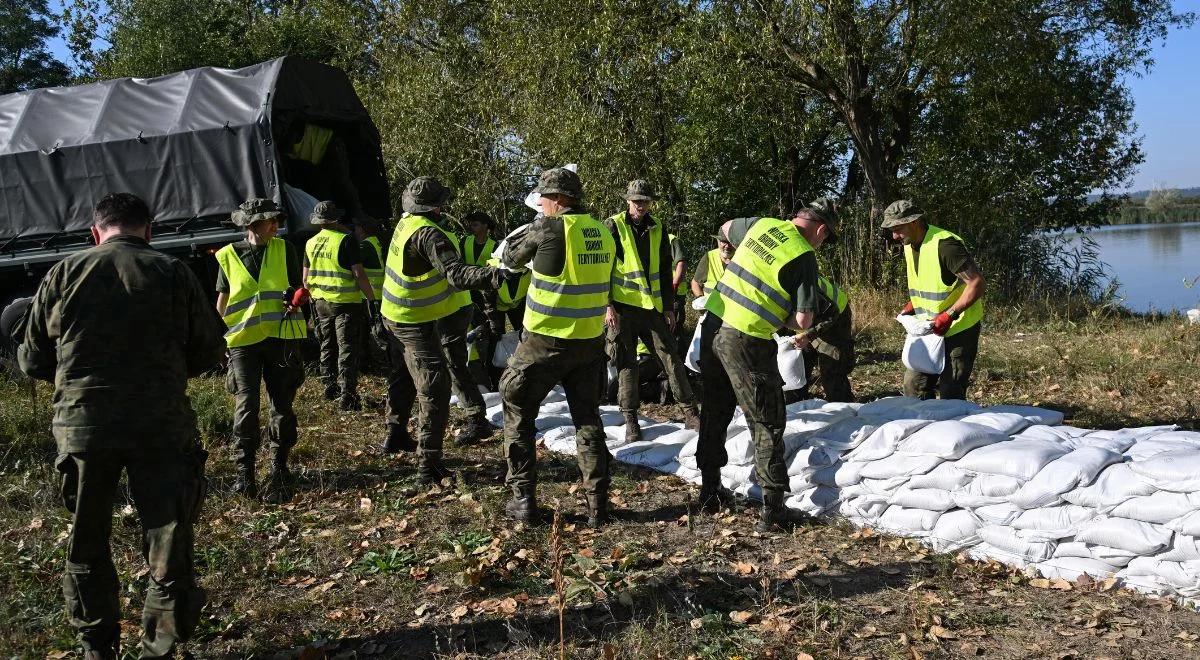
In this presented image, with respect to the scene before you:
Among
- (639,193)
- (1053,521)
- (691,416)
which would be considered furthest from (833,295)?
(1053,521)

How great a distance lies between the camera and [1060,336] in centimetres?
988

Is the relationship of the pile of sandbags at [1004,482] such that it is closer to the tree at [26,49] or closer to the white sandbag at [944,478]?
the white sandbag at [944,478]

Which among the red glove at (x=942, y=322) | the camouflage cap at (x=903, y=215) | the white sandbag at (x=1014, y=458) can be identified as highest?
the camouflage cap at (x=903, y=215)

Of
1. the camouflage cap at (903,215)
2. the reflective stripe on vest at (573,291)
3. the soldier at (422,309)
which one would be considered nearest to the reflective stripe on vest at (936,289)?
the camouflage cap at (903,215)

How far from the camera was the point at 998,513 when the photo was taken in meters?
4.37

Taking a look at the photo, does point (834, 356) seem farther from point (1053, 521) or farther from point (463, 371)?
point (463, 371)

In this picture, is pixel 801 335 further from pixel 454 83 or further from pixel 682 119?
pixel 454 83

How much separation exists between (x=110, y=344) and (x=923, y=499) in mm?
3769

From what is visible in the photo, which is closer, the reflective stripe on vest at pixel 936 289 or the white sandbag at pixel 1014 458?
the white sandbag at pixel 1014 458

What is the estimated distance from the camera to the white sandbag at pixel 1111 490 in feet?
13.1

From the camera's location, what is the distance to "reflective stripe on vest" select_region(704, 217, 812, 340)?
189 inches

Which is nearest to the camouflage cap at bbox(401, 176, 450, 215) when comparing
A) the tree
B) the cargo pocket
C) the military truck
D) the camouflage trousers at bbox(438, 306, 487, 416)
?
the camouflage trousers at bbox(438, 306, 487, 416)

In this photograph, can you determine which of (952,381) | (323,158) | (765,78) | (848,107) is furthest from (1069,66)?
(323,158)

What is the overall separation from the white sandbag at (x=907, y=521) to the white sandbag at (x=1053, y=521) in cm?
45
